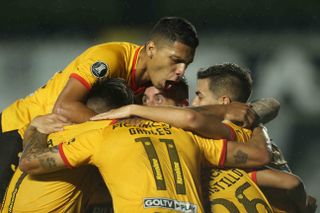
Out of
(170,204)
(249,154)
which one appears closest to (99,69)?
(249,154)

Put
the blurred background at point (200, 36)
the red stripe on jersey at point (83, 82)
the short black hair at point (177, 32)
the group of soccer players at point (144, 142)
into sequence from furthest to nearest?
the blurred background at point (200, 36)
the short black hair at point (177, 32)
the red stripe on jersey at point (83, 82)
the group of soccer players at point (144, 142)

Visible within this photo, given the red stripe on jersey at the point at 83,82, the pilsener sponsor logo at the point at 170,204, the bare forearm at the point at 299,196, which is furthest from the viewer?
the red stripe on jersey at the point at 83,82

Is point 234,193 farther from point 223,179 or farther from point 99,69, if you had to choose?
point 99,69

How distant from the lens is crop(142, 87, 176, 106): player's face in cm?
426

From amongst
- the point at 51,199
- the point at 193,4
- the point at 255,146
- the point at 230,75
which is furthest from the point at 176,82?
the point at 193,4

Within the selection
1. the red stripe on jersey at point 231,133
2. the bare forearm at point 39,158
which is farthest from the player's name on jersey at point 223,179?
the bare forearm at point 39,158

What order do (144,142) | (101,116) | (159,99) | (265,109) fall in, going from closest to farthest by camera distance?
(144,142) → (101,116) → (159,99) → (265,109)

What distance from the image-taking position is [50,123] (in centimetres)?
396

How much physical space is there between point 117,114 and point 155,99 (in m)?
0.57

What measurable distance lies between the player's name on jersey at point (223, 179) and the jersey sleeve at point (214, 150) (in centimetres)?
7

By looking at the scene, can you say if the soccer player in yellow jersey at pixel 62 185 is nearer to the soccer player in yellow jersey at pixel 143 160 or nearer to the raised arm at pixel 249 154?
the soccer player in yellow jersey at pixel 143 160

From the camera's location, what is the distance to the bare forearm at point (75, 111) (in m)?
3.97

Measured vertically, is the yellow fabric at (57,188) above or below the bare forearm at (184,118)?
below

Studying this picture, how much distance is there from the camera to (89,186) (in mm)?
3947
